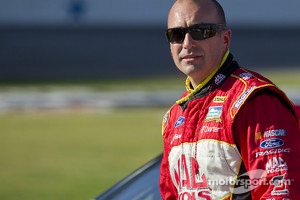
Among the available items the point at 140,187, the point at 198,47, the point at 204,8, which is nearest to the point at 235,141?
the point at 198,47

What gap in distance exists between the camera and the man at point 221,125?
2.80m

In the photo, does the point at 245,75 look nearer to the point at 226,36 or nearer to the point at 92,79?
the point at 226,36

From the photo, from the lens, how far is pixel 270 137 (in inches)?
110

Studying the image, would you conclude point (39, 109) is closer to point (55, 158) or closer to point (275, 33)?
point (55, 158)

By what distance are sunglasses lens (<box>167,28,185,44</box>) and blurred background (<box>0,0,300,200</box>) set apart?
17.1 feet

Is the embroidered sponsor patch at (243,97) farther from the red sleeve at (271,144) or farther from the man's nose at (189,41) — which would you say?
the man's nose at (189,41)

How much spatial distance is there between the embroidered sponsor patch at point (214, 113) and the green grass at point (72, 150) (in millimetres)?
5246

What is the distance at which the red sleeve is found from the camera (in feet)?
9.14

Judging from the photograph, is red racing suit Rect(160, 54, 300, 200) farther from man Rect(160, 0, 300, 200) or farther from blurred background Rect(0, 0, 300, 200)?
blurred background Rect(0, 0, 300, 200)

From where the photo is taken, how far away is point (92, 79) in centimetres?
2319

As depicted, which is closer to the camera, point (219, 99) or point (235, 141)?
point (235, 141)

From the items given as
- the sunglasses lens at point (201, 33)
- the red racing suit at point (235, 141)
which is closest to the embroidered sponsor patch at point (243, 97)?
the red racing suit at point (235, 141)

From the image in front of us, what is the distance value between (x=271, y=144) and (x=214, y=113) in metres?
0.24

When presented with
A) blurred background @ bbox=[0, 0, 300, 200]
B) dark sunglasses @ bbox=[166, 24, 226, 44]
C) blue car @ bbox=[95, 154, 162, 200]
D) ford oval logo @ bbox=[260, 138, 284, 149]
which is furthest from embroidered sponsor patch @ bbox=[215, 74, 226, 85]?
blurred background @ bbox=[0, 0, 300, 200]
